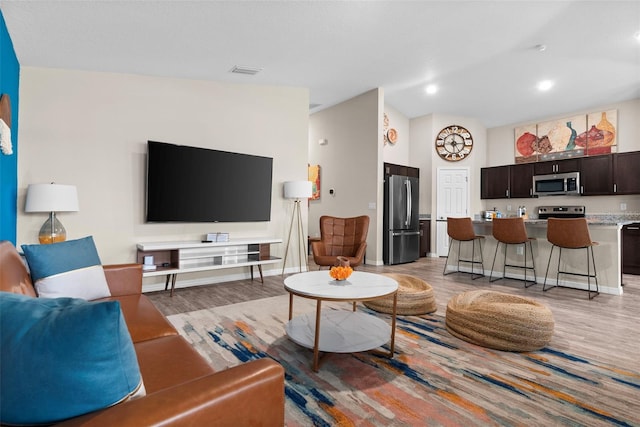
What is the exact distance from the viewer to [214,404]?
88cm

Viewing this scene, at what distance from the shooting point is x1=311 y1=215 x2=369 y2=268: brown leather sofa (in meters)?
4.57

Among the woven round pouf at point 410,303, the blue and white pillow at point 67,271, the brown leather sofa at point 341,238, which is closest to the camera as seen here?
the blue and white pillow at point 67,271

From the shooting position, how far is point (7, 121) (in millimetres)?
2891

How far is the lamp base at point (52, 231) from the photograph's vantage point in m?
3.36

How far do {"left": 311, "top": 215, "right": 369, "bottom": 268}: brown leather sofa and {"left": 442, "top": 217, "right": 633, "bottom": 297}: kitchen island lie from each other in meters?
1.91

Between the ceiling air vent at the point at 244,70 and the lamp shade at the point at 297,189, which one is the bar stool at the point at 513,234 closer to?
the lamp shade at the point at 297,189

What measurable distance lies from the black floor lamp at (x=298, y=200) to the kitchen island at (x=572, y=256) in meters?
2.64

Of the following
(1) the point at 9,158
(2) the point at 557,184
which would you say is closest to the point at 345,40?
(1) the point at 9,158

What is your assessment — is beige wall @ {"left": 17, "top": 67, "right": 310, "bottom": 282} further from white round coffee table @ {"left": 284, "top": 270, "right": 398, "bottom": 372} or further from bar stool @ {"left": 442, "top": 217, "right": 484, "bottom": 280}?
bar stool @ {"left": 442, "top": 217, "right": 484, "bottom": 280}

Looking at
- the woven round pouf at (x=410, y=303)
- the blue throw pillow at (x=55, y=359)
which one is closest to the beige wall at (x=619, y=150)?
the woven round pouf at (x=410, y=303)

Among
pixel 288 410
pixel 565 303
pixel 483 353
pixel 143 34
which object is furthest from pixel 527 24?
pixel 288 410

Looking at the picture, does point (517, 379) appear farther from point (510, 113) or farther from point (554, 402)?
point (510, 113)

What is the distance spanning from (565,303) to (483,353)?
2.00 metres

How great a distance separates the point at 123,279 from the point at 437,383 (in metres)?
2.23
